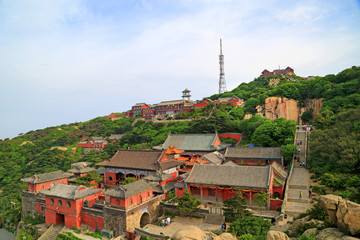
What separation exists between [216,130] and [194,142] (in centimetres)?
484

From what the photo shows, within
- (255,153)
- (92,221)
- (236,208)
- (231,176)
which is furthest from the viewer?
(255,153)

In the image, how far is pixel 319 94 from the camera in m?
48.9

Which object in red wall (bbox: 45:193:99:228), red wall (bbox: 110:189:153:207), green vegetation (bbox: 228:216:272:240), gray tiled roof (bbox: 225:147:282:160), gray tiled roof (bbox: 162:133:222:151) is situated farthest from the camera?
gray tiled roof (bbox: 162:133:222:151)

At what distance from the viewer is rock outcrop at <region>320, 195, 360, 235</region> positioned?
33.4ft

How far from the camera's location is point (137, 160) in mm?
33469

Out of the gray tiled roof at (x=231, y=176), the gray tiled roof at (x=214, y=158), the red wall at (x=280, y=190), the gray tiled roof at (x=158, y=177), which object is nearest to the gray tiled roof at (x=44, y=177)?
the gray tiled roof at (x=158, y=177)

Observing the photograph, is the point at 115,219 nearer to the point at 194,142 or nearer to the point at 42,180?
the point at 42,180

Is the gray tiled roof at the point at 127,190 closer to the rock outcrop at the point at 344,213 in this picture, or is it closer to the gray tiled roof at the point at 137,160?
the gray tiled roof at the point at 137,160

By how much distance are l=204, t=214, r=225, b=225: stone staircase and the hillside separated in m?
9.99

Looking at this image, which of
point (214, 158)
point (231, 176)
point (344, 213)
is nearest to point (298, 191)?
point (231, 176)

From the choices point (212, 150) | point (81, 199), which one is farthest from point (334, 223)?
point (212, 150)

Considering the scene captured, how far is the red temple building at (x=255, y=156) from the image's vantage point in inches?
1247

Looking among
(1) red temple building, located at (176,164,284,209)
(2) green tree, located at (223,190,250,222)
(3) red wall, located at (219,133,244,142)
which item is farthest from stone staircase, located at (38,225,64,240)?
(3) red wall, located at (219,133,244,142)

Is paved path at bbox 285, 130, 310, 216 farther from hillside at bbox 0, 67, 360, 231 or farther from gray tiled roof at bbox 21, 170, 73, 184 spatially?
gray tiled roof at bbox 21, 170, 73, 184
